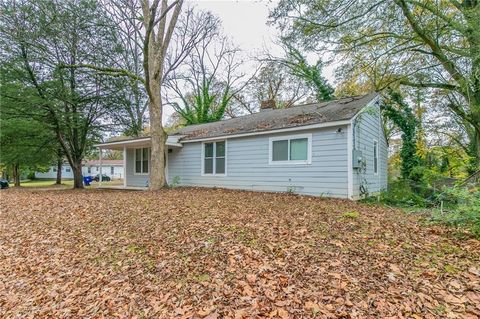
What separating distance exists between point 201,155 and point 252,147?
2924mm

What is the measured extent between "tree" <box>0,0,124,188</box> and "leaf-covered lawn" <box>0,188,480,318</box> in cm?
944

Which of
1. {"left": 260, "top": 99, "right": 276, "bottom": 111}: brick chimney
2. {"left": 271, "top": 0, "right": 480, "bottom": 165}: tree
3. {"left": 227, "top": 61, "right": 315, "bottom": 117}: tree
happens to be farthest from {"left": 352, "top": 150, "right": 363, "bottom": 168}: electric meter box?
{"left": 227, "top": 61, "right": 315, "bottom": 117}: tree

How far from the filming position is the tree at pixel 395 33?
870cm

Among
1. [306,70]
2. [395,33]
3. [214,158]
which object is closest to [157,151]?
[214,158]

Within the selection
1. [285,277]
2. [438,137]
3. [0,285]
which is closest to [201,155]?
[0,285]

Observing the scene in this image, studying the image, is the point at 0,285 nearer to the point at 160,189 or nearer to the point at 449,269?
the point at 449,269

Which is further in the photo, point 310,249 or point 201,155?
point 201,155

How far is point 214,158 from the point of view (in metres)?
12.3

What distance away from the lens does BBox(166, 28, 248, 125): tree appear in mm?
24969

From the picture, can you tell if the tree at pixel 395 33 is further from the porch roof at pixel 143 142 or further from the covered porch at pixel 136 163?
the covered porch at pixel 136 163

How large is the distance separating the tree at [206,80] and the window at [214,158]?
1235 cm

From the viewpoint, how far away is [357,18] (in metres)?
9.18

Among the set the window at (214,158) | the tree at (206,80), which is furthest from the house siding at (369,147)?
the tree at (206,80)

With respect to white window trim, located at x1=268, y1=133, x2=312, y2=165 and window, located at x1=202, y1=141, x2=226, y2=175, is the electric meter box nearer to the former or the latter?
white window trim, located at x1=268, y1=133, x2=312, y2=165
